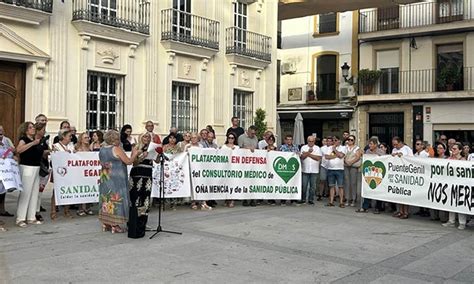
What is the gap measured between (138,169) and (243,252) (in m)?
2.25

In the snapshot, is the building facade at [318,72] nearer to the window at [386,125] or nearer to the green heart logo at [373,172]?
the window at [386,125]

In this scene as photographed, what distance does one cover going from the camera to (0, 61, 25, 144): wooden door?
13430mm

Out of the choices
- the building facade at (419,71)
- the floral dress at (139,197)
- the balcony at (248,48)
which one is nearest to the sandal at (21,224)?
the floral dress at (139,197)

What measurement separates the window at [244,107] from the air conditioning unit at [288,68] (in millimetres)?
10404

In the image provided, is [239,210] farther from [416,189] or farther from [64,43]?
[64,43]

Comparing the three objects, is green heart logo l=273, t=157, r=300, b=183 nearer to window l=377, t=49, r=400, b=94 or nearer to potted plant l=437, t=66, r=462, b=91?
potted plant l=437, t=66, r=462, b=91

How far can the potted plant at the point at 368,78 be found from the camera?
89.5ft

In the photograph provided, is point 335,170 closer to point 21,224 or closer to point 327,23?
point 21,224

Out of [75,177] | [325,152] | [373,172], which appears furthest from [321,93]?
[75,177]

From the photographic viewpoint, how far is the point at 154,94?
16.7 metres

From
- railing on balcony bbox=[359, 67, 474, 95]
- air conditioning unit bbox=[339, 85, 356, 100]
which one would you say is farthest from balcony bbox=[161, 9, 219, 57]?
railing on balcony bbox=[359, 67, 474, 95]

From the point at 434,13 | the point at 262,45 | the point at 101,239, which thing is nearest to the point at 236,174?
the point at 101,239

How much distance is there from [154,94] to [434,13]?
16378 mm

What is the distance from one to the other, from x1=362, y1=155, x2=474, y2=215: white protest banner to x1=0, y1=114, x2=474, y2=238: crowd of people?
0.90 feet
